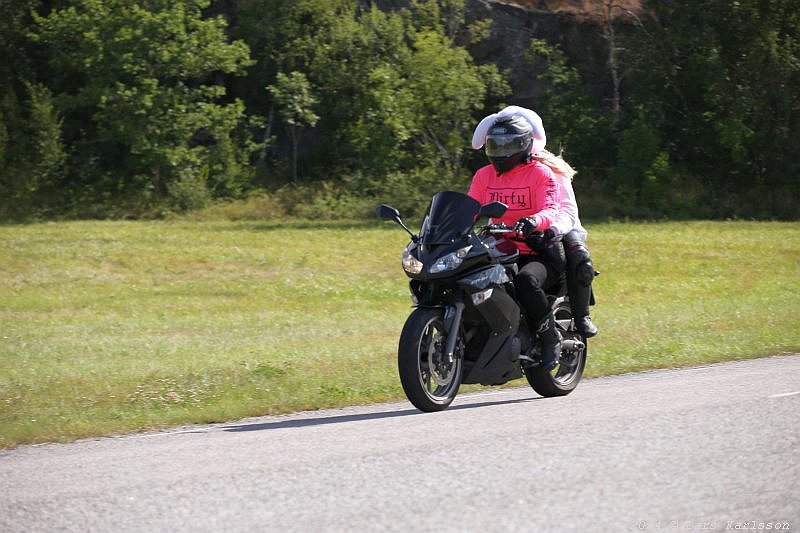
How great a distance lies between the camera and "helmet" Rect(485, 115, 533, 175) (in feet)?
31.4

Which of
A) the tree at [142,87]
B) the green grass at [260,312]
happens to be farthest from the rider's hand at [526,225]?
the tree at [142,87]

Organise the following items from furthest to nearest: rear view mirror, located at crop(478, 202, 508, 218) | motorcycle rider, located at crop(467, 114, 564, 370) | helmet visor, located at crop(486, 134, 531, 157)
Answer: helmet visor, located at crop(486, 134, 531, 157), motorcycle rider, located at crop(467, 114, 564, 370), rear view mirror, located at crop(478, 202, 508, 218)

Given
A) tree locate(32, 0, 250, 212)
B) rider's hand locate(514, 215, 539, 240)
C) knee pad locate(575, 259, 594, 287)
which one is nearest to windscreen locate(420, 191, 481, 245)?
rider's hand locate(514, 215, 539, 240)

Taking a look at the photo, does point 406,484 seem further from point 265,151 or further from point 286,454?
point 265,151

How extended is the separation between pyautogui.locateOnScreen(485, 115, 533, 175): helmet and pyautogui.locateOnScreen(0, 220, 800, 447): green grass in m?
2.39

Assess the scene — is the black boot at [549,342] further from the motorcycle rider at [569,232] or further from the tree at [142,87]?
the tree at [142,87]

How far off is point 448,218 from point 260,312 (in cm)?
1249

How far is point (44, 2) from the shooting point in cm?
4634

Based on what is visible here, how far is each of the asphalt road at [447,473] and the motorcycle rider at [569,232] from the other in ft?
4.09

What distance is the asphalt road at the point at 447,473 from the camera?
17.3 feet

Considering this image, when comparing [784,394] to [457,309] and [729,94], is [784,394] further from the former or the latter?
[729,94]

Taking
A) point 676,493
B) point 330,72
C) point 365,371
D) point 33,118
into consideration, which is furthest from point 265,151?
point 676,493

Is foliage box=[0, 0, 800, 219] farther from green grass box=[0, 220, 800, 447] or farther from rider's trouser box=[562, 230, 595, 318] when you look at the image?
rider's trouser box=[562, 230, 595, 318]

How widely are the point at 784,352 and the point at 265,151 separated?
115 ft
